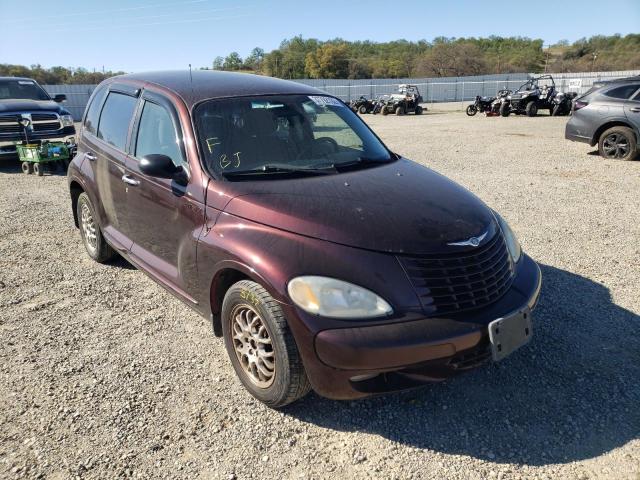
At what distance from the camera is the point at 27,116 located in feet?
35.5

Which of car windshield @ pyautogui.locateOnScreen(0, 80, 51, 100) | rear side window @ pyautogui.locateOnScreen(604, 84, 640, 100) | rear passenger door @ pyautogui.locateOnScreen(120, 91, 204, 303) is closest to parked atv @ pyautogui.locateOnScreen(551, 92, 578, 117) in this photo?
rear side window @ pyautogui.locateOnScreen(604, 84, 640, 100)

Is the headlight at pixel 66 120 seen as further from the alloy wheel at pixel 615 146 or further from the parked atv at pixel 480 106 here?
the parked atv at pixel 480 106

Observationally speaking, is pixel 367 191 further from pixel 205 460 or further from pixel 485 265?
pixel 205 460

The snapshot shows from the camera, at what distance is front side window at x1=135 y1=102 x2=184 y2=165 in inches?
137

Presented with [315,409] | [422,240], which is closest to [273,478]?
[315,409]

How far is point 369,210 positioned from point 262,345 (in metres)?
1.00

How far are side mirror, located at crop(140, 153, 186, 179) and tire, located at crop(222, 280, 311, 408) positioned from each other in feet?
3.17

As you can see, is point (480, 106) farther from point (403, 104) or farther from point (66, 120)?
point (66, 120)

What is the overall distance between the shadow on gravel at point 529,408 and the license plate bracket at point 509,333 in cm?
45

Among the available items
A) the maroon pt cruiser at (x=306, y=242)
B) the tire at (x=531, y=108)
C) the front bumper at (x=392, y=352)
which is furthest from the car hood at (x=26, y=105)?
the tire at (x=531, y=108)

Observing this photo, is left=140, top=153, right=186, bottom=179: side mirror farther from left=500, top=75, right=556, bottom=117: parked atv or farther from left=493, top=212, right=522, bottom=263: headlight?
left=500, top=75, right=556, bottom=117: parked atv

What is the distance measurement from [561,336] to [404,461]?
1827 mm

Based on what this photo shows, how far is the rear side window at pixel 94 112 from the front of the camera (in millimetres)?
4773

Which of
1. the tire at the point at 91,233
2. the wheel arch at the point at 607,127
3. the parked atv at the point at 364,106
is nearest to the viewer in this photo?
the tire at the point at 91,233
